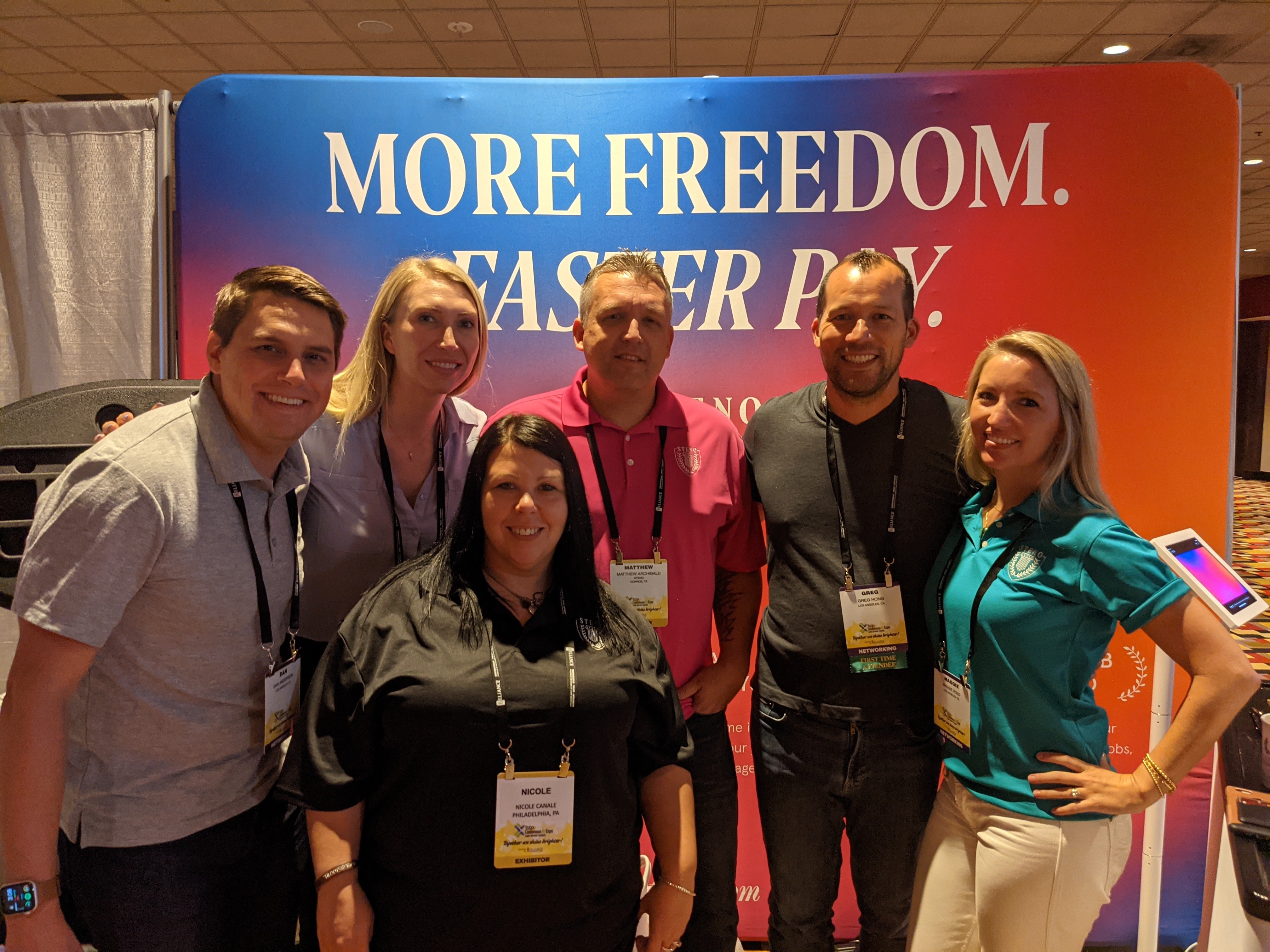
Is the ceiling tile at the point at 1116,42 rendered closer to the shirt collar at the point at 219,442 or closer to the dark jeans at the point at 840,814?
the dark jeans at the point at 840,814

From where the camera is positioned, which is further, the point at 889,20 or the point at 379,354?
A: the point at 889,20

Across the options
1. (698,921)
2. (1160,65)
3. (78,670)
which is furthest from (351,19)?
(698,921)

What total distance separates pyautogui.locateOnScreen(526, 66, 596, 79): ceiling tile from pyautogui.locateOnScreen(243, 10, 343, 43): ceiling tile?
1.70 meters

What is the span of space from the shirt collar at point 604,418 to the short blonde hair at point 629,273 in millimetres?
217

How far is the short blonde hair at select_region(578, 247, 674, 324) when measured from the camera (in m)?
2.02

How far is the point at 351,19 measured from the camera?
6141 mm

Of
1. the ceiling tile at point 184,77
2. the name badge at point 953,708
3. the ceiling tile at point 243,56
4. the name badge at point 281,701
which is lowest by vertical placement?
the name badge at point 953,708

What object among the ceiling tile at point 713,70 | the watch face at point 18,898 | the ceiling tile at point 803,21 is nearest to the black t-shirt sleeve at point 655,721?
the watch face at point 18,898

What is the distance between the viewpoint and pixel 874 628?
1.94m

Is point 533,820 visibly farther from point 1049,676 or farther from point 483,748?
point 1049,676

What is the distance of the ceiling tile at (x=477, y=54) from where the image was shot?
21.3 feet

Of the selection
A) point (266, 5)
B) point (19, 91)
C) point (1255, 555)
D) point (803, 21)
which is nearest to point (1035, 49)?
point (803, 21)

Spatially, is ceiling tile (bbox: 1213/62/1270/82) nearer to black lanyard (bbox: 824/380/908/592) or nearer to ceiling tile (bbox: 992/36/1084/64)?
ceiling tile (bbox: 992/36/1084/64)

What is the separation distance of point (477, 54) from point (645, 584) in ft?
21.0
